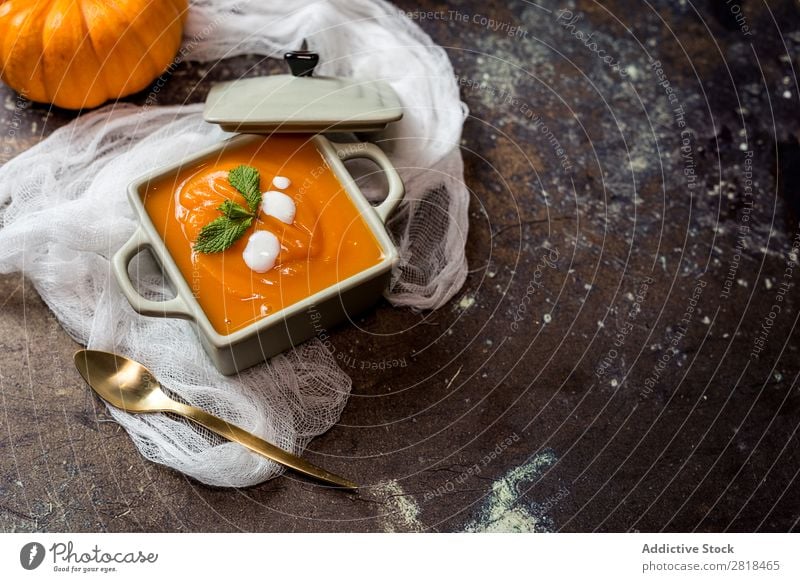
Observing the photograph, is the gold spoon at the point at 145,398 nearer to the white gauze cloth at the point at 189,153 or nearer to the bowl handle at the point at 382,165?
the white gauze cloth at the point at 189,153

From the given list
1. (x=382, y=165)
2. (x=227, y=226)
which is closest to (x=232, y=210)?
(x=227, y=226)

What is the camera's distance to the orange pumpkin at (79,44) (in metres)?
0.71

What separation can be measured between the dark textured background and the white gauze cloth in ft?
0.08

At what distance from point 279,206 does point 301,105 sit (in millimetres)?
90

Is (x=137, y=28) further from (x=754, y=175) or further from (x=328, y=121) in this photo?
(x=754, y=175)

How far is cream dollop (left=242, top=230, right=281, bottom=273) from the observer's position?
2.08ft

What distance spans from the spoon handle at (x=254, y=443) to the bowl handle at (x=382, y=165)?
215mm

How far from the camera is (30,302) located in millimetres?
711

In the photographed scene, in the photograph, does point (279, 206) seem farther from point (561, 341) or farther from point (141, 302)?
point (561, 341)

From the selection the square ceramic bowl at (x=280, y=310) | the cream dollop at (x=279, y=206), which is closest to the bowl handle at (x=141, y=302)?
the square ceramic bowl at (x=280, y=310)

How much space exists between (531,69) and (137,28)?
390 millimetres

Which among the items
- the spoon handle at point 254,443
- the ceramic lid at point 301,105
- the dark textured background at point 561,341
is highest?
the ceramic lid at point 301,105

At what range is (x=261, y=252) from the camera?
0.63m
